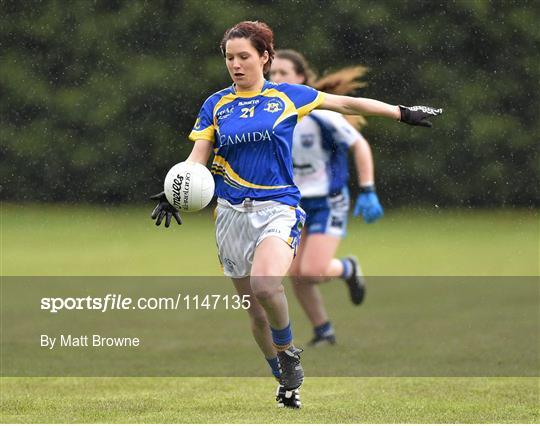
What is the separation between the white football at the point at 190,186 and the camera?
5.49 meters

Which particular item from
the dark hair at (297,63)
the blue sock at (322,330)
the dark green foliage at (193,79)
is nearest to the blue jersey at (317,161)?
the dark hair at (297,63)

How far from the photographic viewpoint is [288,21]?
1816cm

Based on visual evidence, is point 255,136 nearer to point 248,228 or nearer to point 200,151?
point 200,151

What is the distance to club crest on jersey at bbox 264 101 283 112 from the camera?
Result: 5582 millimetres

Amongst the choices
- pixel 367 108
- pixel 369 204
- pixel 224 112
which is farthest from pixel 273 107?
pixel 369 204

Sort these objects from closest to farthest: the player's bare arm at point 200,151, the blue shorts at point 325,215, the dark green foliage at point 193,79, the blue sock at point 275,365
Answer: the player's bare arm at point 200,151
the blue sock at point 275,365
the blue shorts at point 325,215
the dark green foliage at point 193,79

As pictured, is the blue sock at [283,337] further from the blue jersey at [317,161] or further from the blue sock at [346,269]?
the blue sock at [346,269]

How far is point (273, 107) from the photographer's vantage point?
220 inches

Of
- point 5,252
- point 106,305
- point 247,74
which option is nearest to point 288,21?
point 5,252

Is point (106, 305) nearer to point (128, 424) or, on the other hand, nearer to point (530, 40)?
point (128, 424)

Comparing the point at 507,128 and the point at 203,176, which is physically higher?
the point at 203,176

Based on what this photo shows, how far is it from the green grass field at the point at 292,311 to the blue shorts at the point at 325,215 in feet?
2.49

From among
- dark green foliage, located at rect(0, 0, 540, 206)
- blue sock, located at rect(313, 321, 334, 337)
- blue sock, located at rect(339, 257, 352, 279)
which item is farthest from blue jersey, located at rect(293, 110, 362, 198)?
dark green foliage, located at rect(0, 0, 540, 206)

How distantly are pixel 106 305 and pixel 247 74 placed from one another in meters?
5.13
